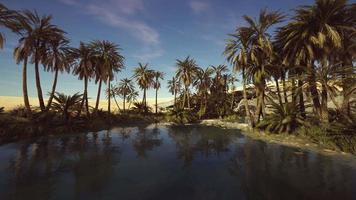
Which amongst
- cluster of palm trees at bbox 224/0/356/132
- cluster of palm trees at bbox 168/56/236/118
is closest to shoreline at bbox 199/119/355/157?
cluster of palm trees at bbox 224/0/356/132

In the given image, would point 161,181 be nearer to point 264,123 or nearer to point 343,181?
point 343,181

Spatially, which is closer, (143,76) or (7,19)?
(7,19)

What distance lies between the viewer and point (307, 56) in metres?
23.0

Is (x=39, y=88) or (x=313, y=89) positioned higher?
(x=39, y=88)

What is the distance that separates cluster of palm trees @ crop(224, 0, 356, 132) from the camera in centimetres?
1961

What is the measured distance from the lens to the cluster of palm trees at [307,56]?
19609mm

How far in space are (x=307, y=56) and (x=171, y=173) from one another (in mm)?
19376

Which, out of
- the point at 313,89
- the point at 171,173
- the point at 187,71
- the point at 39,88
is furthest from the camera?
the point at 187,71

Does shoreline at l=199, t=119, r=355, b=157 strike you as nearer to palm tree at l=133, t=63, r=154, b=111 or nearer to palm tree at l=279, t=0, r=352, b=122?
palm tree at l=279, t=0, r=352, b=122

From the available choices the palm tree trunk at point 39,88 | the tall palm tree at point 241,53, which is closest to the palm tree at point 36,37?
the palm tree trunk at point 39,88

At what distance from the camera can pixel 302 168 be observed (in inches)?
500

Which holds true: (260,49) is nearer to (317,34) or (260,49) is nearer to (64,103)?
(317,34)

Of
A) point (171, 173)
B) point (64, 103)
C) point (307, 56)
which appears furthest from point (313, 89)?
point (64, 103)

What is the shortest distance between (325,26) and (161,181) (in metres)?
20.3
